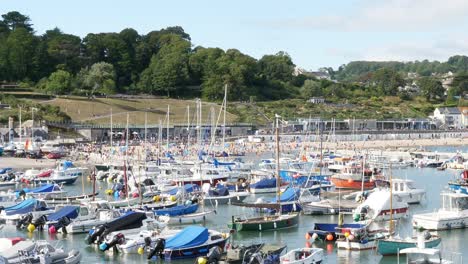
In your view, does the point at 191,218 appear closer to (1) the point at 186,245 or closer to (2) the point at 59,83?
(1) the point at 186,245

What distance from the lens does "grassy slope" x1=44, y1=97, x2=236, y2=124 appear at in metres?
102

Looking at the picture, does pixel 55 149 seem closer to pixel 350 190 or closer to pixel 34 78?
pixel 350 190

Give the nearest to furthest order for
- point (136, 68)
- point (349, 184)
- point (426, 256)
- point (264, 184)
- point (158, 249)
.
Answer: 1. point (426, 256)
2. point (158, 249)
3. point (264, 184)
4. point (349, 184)
5. point (136, 68)

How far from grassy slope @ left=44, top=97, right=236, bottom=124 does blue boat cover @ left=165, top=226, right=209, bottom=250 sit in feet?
228

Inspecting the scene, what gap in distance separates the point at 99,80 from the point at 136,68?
13505mm

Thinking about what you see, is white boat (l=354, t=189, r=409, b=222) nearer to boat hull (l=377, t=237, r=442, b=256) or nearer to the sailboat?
the sailboat

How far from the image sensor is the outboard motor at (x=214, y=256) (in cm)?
2792

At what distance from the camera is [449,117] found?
134 meters

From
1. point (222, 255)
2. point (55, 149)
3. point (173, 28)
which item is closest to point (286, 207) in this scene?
point (222, 255)

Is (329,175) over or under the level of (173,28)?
Answer: under

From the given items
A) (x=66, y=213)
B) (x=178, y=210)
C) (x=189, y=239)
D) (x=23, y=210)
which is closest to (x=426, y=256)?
(x=189, y=239)

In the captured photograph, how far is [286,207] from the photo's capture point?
130 feet

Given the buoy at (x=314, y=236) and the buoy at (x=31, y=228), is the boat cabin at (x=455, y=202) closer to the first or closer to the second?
the buoy at (x=314, y=236)

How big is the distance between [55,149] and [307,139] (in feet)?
115
